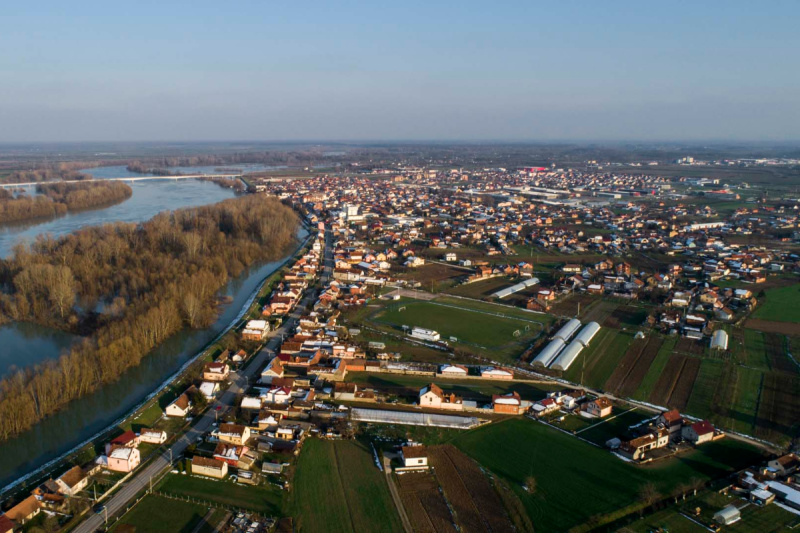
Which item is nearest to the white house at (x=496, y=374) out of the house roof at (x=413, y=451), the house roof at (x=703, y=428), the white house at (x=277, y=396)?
the house roof at (x=413, y=451)

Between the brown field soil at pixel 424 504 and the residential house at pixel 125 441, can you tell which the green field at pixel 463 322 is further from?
the residential house at pixel 125 441

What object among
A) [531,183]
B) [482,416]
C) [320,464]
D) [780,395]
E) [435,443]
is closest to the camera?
[320,464]

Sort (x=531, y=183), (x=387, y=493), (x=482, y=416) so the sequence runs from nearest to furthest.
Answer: (x=387, y=493) → (x=482, y=416) → (x=531, y=183)

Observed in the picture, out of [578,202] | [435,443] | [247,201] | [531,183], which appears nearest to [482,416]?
[435,443]

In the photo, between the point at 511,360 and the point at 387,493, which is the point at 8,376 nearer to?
the point at 387,493

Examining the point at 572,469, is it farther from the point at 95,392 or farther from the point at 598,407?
the point at 95,392
